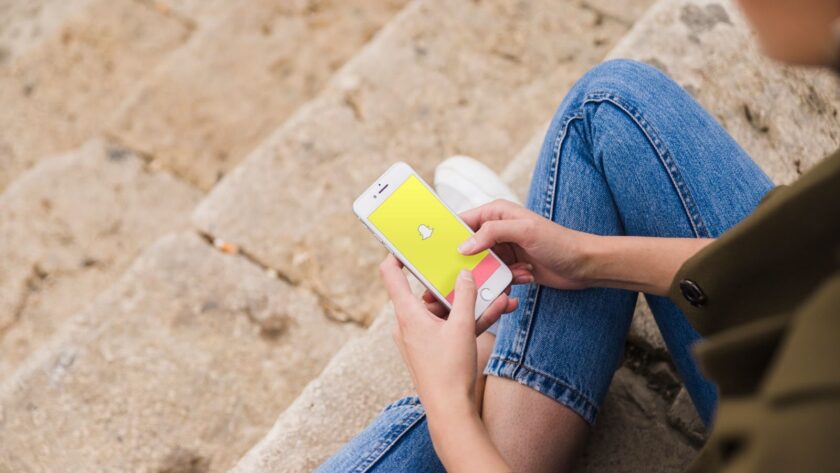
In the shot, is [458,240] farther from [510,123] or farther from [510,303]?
[510,123]

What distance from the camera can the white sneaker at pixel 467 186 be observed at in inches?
51.8

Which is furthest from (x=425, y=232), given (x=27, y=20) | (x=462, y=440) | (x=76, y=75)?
(x=27, y=20)

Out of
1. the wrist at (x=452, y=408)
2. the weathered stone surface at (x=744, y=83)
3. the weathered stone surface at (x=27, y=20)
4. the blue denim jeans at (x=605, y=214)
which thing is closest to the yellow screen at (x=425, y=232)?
the blue denim jeans at (x=605, y=214)

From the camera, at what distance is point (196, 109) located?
2146mm

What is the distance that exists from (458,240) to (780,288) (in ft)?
1.45

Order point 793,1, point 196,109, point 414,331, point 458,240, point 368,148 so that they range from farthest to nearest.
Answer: point 196,109 → point 368,148 → point 458,240 → point 414,331 → point 793,1

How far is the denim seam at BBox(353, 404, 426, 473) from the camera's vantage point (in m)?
0.94

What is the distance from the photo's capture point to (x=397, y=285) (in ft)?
3.16

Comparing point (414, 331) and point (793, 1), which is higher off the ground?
point (793, 1)

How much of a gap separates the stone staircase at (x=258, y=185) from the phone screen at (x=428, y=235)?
1.01 feet

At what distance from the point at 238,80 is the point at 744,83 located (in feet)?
4.56

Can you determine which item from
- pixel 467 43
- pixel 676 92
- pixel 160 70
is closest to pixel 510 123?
pixel 467 43

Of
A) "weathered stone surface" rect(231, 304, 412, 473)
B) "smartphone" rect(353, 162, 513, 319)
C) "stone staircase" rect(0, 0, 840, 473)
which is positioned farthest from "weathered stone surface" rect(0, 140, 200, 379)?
"smartphone" rect(353, 162, 513, 319)

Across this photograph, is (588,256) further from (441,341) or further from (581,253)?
(441,341)
